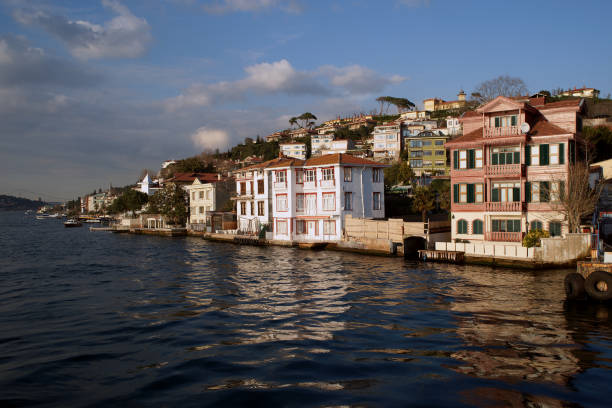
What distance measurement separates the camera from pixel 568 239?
33.3m

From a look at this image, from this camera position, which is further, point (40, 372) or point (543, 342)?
point (543, 342)

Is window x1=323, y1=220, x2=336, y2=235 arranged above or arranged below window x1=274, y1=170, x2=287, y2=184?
below

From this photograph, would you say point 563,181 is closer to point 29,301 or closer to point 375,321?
point 375,321

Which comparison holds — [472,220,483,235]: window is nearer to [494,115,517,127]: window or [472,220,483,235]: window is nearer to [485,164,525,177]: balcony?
[485,164,525,177]: balcony

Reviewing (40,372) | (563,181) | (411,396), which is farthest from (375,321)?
(563,181)

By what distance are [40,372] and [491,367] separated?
14.6m

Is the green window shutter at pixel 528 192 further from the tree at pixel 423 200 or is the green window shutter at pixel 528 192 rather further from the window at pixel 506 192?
the tree at pixel 423 200

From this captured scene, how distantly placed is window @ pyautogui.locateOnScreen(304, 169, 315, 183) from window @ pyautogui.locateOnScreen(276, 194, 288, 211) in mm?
3562

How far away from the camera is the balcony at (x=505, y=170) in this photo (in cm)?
3919

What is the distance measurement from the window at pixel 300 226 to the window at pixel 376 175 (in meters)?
10.5

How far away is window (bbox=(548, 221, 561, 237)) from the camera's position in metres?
37.4

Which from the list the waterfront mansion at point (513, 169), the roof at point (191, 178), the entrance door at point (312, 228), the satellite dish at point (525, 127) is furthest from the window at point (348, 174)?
the roof at point (191, 178)

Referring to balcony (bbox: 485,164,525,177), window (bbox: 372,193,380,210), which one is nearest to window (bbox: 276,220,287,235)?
window (bbox: 372,193,380,210)

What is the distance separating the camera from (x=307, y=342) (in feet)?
56.0
